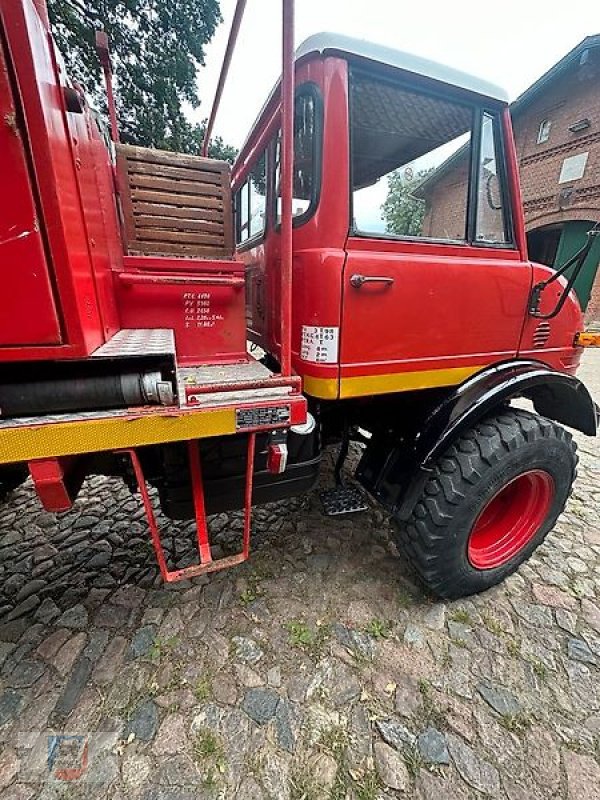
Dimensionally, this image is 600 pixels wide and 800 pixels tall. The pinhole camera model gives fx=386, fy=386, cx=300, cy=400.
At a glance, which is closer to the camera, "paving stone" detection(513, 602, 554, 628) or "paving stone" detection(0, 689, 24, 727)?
"paving stone" detection(0, 689, 24, 727)

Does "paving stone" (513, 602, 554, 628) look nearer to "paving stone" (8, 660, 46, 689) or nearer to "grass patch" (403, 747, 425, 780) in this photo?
"grass patch" (403, 747, 425, 780)

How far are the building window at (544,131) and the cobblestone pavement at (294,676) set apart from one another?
42.3ft

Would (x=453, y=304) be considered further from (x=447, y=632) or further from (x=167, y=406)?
(x=447, y=632)

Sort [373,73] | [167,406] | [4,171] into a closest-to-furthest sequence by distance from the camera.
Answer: [4,171] → [167,406] → [373,73]

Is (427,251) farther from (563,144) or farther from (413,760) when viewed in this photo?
(563,144)

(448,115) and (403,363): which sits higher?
(448,115)

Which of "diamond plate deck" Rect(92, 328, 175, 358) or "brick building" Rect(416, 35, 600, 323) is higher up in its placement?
"brick building" Rect(416, 35, 600, 323)

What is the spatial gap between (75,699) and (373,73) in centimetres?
292

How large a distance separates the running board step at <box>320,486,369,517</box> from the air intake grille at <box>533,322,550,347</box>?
1.37 m

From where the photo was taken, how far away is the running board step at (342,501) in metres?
2.24

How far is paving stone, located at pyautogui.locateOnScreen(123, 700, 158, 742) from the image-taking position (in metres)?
1.55

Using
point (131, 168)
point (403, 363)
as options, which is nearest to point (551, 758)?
point (403, 363)

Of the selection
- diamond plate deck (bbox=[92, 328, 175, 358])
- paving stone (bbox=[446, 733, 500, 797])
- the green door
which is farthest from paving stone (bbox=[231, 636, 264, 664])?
the green door

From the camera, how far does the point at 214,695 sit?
170 cm
